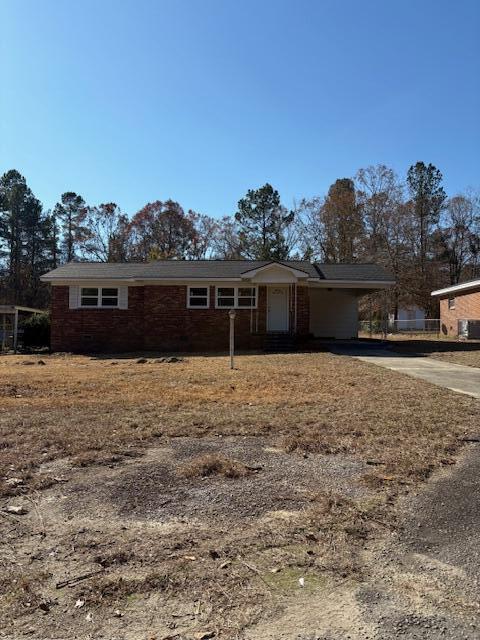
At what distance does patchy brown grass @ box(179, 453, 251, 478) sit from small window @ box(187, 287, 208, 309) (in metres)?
17.3

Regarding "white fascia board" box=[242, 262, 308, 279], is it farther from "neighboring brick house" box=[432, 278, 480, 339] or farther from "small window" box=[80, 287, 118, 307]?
"neighboring brick house" box=[432, 278, 480, 339]

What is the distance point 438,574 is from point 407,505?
104 cm

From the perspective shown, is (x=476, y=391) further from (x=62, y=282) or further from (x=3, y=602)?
(x=62, y=282)

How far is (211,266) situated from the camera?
23609mm

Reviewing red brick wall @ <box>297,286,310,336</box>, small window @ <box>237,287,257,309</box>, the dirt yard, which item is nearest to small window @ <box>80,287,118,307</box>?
small window @ <box>237,287,257,309</box>

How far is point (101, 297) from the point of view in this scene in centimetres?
2297

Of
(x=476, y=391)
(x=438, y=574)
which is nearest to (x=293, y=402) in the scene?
(x=476, y=391)

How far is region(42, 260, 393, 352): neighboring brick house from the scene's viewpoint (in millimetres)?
22000

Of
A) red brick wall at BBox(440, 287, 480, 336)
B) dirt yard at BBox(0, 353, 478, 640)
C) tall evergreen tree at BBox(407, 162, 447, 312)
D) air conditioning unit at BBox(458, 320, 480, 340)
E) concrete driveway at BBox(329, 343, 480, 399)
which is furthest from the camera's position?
tall evergreen tree at BBox(407, 162, 447, 312)

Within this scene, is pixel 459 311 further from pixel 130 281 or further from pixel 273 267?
pixel 130 281

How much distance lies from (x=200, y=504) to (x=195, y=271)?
747 inches

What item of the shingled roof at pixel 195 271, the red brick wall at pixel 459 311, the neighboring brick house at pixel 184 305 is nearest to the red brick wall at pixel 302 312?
the neighboring brick house at pixel 184 305

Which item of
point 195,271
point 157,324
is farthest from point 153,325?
point 195,271

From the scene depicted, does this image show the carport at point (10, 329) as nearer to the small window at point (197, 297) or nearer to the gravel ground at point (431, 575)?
the small window at point (197, 297)
